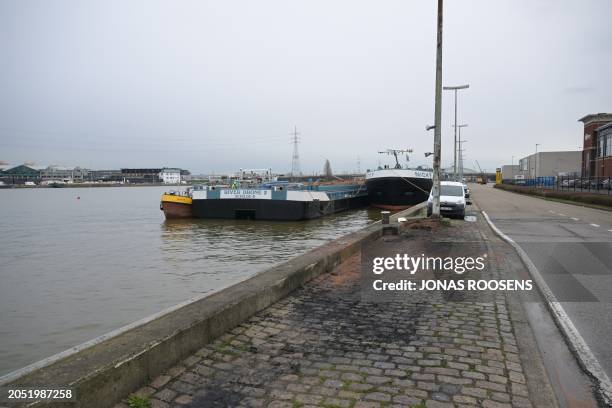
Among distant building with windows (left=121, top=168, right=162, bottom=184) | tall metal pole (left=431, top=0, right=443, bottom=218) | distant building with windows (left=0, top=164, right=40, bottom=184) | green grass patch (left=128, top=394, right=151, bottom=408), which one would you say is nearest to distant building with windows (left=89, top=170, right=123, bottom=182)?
distant building with windows (left=121, top=168, right=162, bottom=184)

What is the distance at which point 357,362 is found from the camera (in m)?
4.14

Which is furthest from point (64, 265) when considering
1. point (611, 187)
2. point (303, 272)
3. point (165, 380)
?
point (611, 187)

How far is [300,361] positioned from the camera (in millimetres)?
4180

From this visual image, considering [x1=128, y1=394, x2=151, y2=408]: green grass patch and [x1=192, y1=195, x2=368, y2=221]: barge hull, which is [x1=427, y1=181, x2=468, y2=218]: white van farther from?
[x1=128, y1=394, x2=151, y2=408]: green grass patch

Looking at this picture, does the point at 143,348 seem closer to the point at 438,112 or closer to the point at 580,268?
the point at 580,268

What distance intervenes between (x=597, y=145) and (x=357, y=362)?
7529cm

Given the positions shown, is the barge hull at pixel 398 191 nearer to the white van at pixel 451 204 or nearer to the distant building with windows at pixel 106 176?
the white van at pixel 451 204

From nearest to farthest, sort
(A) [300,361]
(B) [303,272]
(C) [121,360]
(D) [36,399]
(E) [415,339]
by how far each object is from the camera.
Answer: (D) [36,399], (C) [121,360], (A) [300,361], (E) [415,339], (B) [303,272]

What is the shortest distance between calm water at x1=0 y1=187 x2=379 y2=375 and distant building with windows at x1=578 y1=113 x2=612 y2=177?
5129 cm

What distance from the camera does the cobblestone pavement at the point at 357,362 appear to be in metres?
3.48

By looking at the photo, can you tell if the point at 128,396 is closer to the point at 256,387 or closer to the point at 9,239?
the point at 256,387

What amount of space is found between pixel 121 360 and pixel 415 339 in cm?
308

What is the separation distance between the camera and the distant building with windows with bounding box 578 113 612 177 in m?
57.9

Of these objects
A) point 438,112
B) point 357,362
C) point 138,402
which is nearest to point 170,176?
point 438,112
